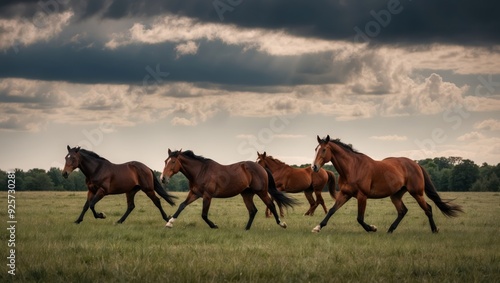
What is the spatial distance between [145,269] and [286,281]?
1971 mm

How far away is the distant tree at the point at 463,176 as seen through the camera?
343 ft

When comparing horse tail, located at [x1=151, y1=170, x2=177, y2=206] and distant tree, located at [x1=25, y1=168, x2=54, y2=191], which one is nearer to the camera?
horse tail, located at [x1=151, y1=170, x2=177, y2=206]

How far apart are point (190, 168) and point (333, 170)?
70.9m

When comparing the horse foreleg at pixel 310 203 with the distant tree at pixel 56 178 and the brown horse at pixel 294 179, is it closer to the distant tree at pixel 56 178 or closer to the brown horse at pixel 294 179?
the brown horse at pixel 294 179

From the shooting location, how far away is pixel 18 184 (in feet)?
281

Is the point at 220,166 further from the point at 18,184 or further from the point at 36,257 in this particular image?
the point at 18,184

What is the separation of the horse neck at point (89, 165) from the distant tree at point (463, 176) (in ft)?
310

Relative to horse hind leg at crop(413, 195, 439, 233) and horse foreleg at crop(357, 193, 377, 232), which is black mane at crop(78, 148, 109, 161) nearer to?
horse foreleg at crop(357, 193, 377, 232)

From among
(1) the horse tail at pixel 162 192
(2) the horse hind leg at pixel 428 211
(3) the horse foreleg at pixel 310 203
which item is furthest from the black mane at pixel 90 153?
(2) the horse hind leg at pixel 428 211

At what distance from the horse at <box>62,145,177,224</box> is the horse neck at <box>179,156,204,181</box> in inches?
79.5

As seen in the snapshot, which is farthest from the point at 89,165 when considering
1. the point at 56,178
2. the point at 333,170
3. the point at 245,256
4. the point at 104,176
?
the point at 56,178

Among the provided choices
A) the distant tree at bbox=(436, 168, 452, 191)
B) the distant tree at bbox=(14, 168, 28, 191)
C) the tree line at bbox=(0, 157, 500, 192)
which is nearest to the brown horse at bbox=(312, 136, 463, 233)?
the tree line at bbox=(0, 157, 500, 192)

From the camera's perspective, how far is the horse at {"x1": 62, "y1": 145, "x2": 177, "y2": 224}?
17172mm

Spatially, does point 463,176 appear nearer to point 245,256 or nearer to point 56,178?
point 56,178
